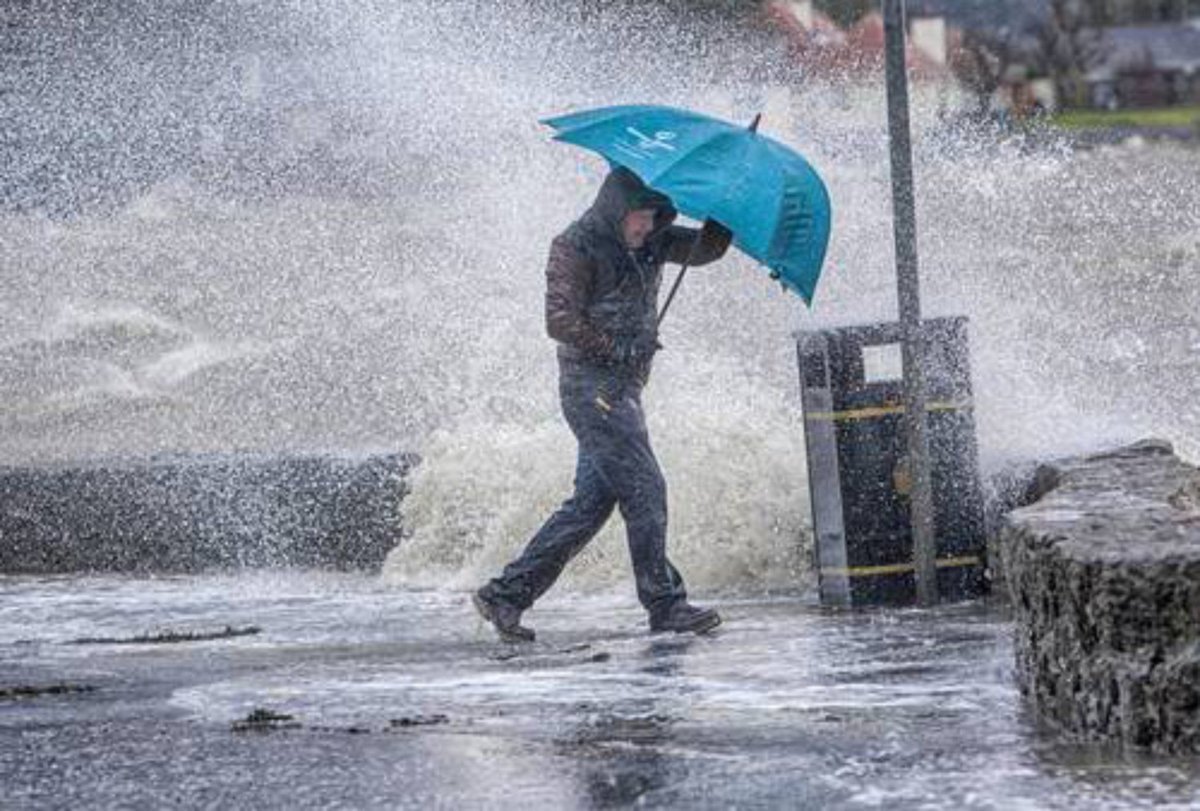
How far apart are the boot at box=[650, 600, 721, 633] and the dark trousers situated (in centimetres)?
3

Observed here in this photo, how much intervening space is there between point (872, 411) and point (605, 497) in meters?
1.00

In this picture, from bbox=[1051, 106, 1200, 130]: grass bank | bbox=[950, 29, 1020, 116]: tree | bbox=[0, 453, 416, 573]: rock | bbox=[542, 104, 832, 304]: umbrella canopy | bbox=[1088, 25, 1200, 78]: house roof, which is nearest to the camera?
bbox=[542, 104, 832, 304]: umbrella canopy

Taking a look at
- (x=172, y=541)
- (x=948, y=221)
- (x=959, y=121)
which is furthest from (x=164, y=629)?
(x=959, y=121)

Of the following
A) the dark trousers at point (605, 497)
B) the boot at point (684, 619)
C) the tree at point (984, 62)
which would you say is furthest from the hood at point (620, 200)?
the tree at point (984, 62)

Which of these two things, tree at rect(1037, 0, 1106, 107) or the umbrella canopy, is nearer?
the umbrella canopy

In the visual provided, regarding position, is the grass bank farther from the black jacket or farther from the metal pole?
the black jacket

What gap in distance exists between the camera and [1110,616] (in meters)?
6.81

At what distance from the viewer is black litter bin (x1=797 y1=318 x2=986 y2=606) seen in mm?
10055

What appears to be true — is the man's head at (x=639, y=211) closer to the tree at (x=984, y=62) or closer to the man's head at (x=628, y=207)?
the man's head at (x=628, y=207)

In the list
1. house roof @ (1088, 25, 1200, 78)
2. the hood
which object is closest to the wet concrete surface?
the hood

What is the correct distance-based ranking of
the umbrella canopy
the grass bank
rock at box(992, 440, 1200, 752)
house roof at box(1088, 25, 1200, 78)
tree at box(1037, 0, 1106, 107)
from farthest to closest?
house roof at box(1088, 25, 1200, 78) → tree at box(1037, 0, 1106, 107) → the grass bank → the umbrella canopy → rock at box(992, 440, 1200, 752)

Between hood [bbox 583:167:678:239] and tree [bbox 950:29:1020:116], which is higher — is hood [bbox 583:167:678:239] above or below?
below

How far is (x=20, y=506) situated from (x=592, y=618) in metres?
4.07

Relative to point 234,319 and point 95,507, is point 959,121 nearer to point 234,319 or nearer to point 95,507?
point 234,319
